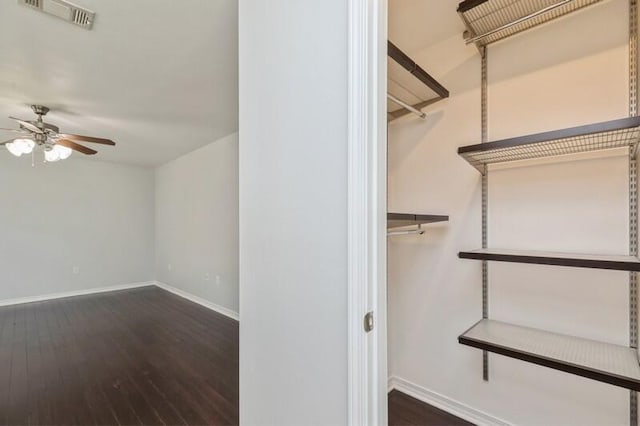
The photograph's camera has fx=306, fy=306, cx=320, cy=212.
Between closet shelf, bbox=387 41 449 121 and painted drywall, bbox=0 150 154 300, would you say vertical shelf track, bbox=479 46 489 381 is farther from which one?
painted drywall, bbox=0 150 154 300

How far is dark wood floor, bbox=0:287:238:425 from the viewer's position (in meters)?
2.21

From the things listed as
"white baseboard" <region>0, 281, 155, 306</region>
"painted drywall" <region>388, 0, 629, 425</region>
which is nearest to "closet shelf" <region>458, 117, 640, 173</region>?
"painted drywall" <region>388, 0, 629, 425</region>

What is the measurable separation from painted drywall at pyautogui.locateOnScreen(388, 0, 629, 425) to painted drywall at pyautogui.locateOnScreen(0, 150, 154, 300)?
588cm

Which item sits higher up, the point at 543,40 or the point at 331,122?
the point at 543,40

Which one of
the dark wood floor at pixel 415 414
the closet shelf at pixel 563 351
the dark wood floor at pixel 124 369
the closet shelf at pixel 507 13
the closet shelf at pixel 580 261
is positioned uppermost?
the closet shelf at pixel 507 13

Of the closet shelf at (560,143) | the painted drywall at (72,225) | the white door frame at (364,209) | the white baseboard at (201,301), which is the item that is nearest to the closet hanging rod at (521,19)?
the closet shelf at (560,143)

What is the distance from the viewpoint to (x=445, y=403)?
2047mm

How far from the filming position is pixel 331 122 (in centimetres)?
97

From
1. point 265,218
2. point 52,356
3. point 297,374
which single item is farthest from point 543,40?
point 52,356

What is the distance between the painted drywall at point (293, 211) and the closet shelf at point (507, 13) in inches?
37.5

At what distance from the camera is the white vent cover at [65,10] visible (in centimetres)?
169

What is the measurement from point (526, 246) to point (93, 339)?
4435mm

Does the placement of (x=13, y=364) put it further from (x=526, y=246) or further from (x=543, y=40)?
(x=543, y=40)

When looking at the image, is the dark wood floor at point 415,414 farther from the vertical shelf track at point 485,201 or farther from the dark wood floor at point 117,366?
the dark wood floor at point 117,366
